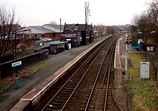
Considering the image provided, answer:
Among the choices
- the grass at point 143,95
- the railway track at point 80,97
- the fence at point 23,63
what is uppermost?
the fence at point 23,63

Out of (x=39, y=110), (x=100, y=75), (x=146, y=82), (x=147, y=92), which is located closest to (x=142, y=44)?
(x=100, y=75)

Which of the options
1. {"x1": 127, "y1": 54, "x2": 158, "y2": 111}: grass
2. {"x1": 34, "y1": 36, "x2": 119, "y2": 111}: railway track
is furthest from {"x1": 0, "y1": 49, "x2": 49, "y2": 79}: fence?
{"x1": 127, "y1": 54, "x2": 158, "y2": 111}: grass

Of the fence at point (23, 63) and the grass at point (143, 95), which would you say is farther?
the fence at point (23, 63)

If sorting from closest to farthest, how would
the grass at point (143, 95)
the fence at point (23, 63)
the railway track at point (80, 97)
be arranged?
1. the grass at point (143, 95)
2. the railway track at point (80, 97)
3. the fence at point (23, 63)

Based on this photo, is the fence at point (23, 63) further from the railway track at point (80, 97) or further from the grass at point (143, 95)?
the grass at point (143, 95)

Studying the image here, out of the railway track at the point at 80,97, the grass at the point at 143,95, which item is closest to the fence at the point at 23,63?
the railway track at the point at 80,97

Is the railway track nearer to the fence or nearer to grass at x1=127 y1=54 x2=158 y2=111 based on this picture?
grass at x1=127 y1=54 x2=158 y2=111

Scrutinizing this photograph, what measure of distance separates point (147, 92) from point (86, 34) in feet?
122

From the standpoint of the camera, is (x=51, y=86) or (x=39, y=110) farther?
(x=51, y=86)

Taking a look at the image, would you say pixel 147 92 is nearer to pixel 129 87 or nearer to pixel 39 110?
pixel 129 87

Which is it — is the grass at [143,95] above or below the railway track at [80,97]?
above

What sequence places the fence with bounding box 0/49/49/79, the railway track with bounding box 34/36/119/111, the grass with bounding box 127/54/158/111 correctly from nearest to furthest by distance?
the grass with bounding box 127/54/158/111, the railway track with bounding box 34/36/119/111, the fence with bounding box 0/49/49/79

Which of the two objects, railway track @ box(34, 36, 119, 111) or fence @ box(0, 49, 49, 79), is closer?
railway track @ box(34, 36, 119, 111)

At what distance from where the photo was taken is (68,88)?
43.8ft
